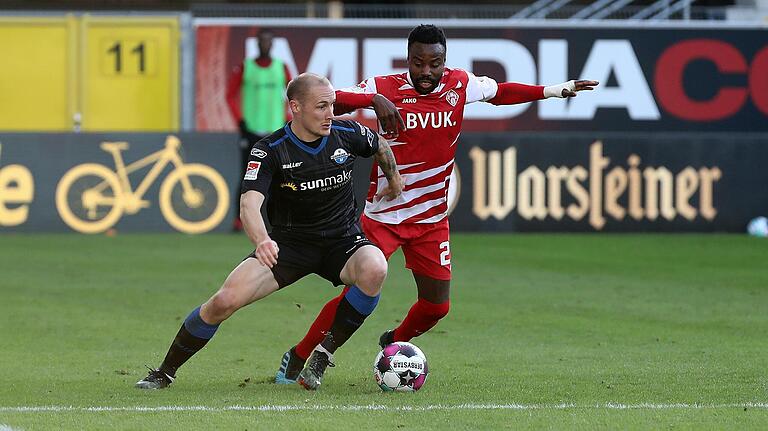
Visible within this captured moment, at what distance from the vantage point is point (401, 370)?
25.0 ft

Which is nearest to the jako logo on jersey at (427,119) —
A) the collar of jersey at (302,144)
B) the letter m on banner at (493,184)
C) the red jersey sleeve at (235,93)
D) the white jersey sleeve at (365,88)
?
the white jersey sleeve at (365,88)

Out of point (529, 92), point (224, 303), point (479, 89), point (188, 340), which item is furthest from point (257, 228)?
point (529, 92)

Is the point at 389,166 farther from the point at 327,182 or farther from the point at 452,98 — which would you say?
the point at 452,98

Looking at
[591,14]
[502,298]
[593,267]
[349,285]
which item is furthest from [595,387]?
[591,14]

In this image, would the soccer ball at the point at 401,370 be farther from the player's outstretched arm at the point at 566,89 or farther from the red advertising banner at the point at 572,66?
the red advertising banner at the point at 572,66

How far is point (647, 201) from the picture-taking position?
19.7 m

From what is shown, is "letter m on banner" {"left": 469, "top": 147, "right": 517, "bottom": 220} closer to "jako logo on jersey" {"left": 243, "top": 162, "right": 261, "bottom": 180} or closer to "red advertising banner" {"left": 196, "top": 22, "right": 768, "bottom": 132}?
"red advertising banner" {"left": 196, "top": 22, "right": 768, "bottom": 132}

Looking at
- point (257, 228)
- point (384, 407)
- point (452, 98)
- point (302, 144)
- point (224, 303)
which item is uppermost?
point (452, 98)

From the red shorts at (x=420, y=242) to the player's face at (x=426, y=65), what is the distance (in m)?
0.76

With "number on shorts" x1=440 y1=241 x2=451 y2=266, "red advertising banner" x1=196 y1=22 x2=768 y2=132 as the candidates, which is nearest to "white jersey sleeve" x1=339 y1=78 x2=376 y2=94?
"number on shorts" x1=440 y1=241 x2=451 y2=266

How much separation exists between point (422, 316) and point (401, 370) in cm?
93

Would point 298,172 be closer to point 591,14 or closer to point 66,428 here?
point 66,428

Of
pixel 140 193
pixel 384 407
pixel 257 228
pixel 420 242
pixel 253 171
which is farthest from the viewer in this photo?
pixel 140 193

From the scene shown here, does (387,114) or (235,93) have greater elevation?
(387,114)
